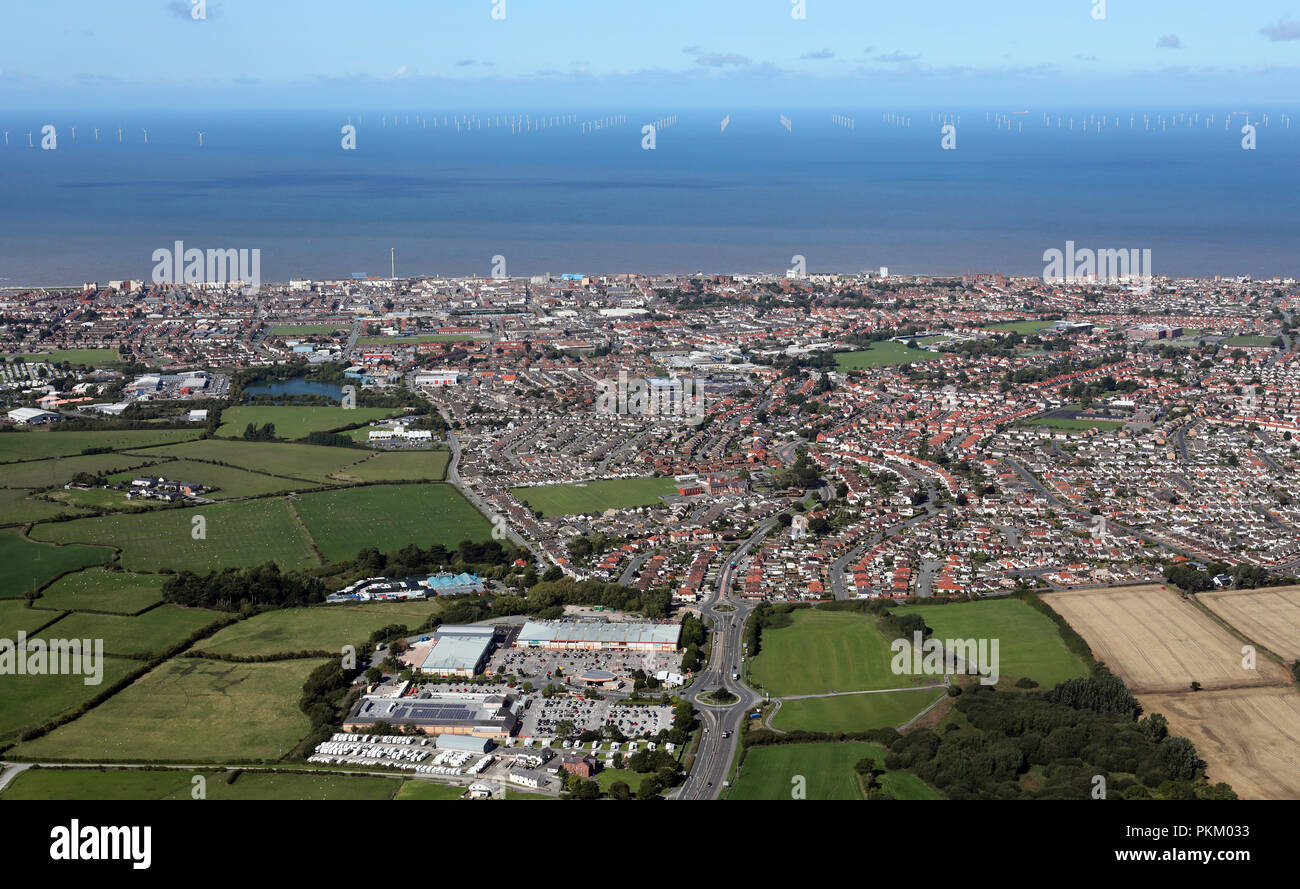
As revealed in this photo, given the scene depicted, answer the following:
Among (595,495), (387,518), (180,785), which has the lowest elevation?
(180,785)

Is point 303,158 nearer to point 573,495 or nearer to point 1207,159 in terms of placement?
point 1207,159

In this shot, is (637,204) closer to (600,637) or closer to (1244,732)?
(600,637)

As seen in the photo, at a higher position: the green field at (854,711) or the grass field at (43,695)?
the grass field at (43,695)

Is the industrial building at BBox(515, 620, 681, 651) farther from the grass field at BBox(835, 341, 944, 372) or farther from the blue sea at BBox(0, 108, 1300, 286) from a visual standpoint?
the blue sea at BBox(0, 108, 1300, 286)

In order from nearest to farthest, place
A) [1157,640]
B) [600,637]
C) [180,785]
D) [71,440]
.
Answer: [180,785] → [1157,640] → [600,637] → [71,440]

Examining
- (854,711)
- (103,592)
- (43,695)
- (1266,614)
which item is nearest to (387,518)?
(103,592)

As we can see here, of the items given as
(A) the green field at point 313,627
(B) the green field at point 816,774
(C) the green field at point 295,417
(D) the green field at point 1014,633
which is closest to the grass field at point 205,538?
(A) the green field at point 313,627

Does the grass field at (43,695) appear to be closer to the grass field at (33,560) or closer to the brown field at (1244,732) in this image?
the grass field at (33,560)
